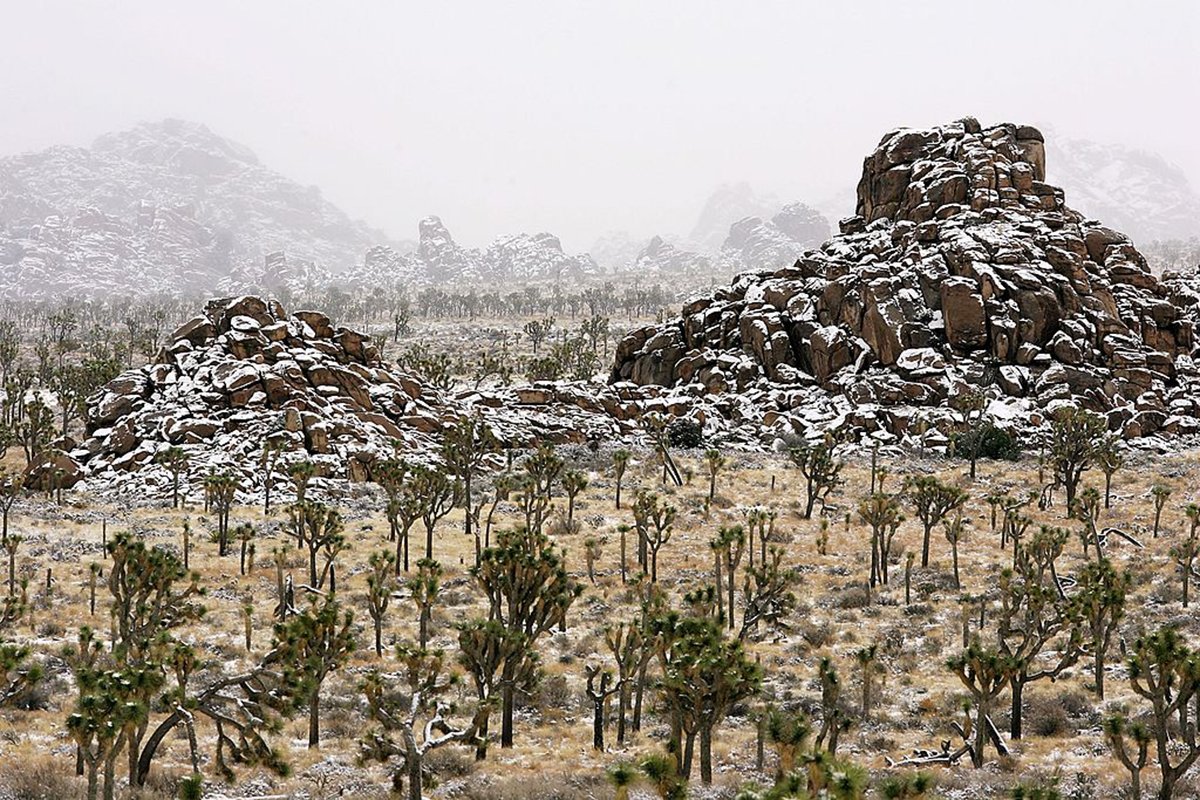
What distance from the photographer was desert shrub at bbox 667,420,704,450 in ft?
224

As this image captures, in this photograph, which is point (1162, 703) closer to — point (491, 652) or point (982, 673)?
point (982, 673)

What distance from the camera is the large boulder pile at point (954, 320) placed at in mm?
68750

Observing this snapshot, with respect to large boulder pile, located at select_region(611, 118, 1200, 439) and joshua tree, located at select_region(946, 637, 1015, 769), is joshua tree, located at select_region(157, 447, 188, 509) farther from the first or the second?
joshua tree, located at select_region(946, 637, 1015, 769)

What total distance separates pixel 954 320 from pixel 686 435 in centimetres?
2617

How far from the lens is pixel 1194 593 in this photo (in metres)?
32.4

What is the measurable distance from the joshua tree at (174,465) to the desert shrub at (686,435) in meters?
35.9

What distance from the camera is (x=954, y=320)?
236 ft

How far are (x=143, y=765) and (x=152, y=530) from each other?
30053 millimetres

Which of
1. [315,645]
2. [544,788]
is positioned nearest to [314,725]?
[315,645]

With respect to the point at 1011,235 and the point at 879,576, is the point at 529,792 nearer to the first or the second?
the point at 879,576

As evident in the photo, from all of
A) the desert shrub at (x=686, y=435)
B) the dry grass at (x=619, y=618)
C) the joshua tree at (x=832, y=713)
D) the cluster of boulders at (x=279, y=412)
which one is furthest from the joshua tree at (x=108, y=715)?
the desert shrub at (x=686, y=435)

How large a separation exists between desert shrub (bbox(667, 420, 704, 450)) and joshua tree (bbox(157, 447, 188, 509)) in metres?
35.9

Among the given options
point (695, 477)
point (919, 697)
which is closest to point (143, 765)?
point (919, 697)


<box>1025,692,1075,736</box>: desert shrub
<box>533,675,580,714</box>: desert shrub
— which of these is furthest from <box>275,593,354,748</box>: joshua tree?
<box>1025,692,1075,736</box>: desert shrub
